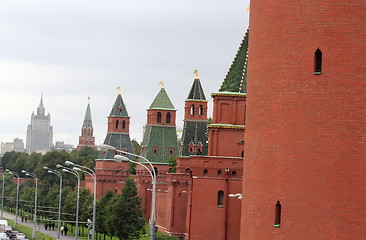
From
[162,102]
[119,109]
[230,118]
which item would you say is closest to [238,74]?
[230,118]

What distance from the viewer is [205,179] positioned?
64.0 m

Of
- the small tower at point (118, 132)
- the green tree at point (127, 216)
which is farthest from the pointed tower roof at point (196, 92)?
the small tower at point (118, 132)

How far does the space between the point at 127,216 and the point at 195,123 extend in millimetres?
24861

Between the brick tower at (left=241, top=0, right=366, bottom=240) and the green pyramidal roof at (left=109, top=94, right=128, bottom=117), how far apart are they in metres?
98.1

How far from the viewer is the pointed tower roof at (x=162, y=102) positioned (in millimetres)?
108625

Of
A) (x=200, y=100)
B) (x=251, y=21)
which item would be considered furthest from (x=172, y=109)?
Answer: (x=251, y=21)

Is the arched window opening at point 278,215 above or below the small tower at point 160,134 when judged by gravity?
below

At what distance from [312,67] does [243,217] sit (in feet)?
17.6

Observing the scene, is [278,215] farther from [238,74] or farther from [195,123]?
[195,123]

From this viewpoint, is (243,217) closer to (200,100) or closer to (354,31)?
(354,31)

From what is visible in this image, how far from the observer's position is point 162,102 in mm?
110125

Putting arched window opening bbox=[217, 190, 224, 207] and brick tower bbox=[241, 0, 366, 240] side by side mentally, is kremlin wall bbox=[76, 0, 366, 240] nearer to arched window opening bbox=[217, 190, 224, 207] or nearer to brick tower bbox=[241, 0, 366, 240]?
brick tower bbox=[241, 0, 366, 240]

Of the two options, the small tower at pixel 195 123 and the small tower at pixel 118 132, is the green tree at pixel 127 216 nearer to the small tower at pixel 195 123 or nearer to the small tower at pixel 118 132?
the small tower at pixel 195 123

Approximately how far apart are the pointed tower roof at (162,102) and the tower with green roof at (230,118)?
1709 inches
